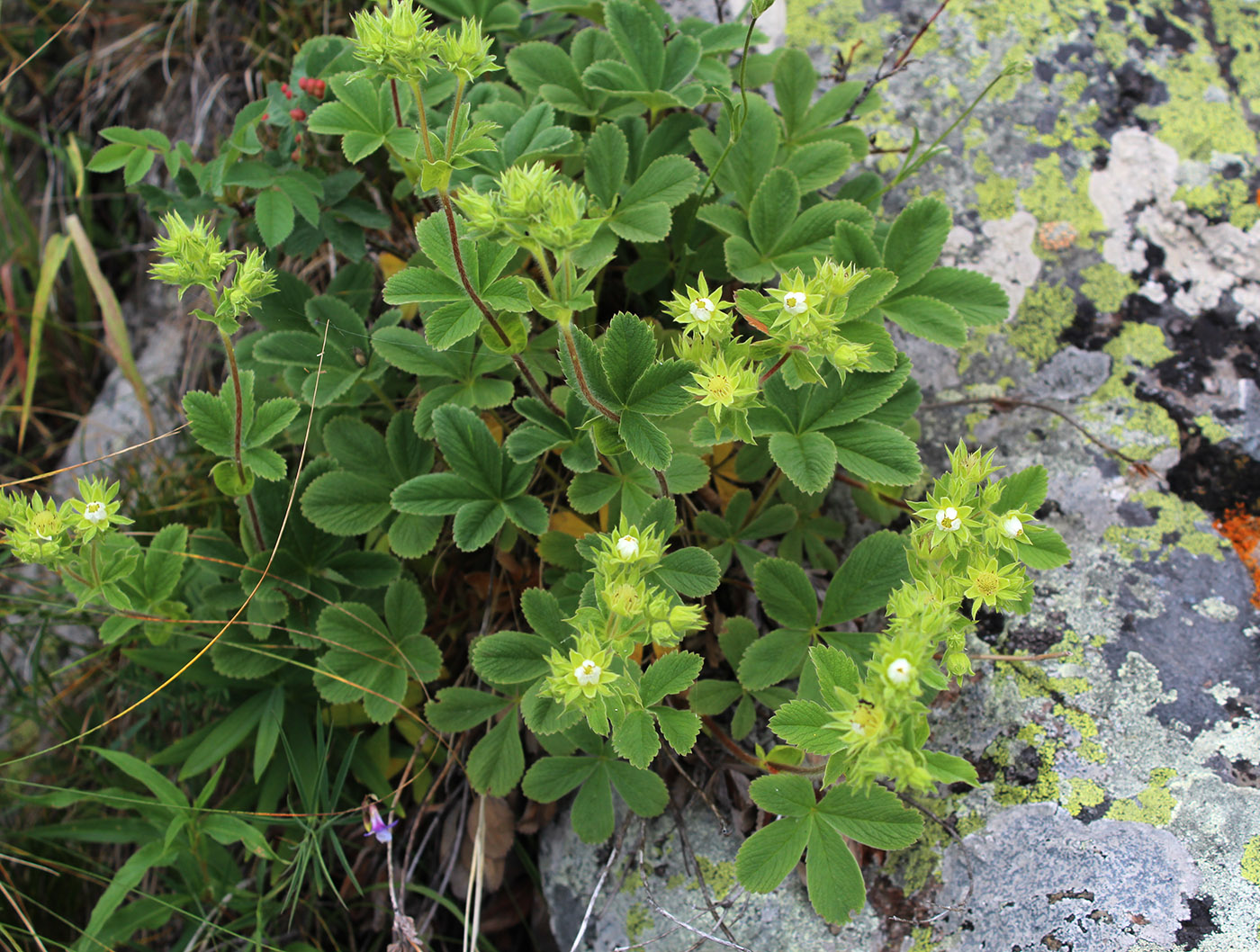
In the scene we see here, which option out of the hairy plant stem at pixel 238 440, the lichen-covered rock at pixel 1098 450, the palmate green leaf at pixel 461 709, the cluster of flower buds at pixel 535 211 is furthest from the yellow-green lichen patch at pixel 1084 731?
the hairy plant stem at pixel 238 440

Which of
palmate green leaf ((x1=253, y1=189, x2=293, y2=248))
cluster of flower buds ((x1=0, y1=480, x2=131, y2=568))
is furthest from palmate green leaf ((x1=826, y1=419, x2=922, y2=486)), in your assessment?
cluster of flower buds ((x1=0, y1=480, x2=131, y2=568))

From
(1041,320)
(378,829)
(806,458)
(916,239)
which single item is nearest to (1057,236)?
(1041,320)

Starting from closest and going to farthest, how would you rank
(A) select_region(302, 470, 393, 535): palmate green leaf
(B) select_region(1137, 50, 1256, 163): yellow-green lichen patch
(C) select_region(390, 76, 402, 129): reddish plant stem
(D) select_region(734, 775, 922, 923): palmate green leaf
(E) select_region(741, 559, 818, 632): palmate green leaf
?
(D) select_region(734, 775, 922, 923): palmate green leaf → (C) select_region(390, 76, 402, 129): reddish plant stem → (E) select_region(741, 559, 818, 632): palmate green leaf → (A) select_region(302, 470, 393, 535): palmate green leaf → (B) select_region(1137, 50, 1256, 163): yellow-green lichen patch

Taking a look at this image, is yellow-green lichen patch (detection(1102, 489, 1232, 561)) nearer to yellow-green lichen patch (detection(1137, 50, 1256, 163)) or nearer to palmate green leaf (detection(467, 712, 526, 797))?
yellow-green lichen patch (detection(1137, 50, 1256, 163))

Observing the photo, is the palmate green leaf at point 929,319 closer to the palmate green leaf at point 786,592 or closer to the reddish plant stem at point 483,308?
the palmate green leaf at point 786,592

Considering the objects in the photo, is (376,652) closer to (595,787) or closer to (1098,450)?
(595,787)

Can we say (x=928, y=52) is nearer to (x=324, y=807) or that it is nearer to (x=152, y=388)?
(x=324, y=807)
